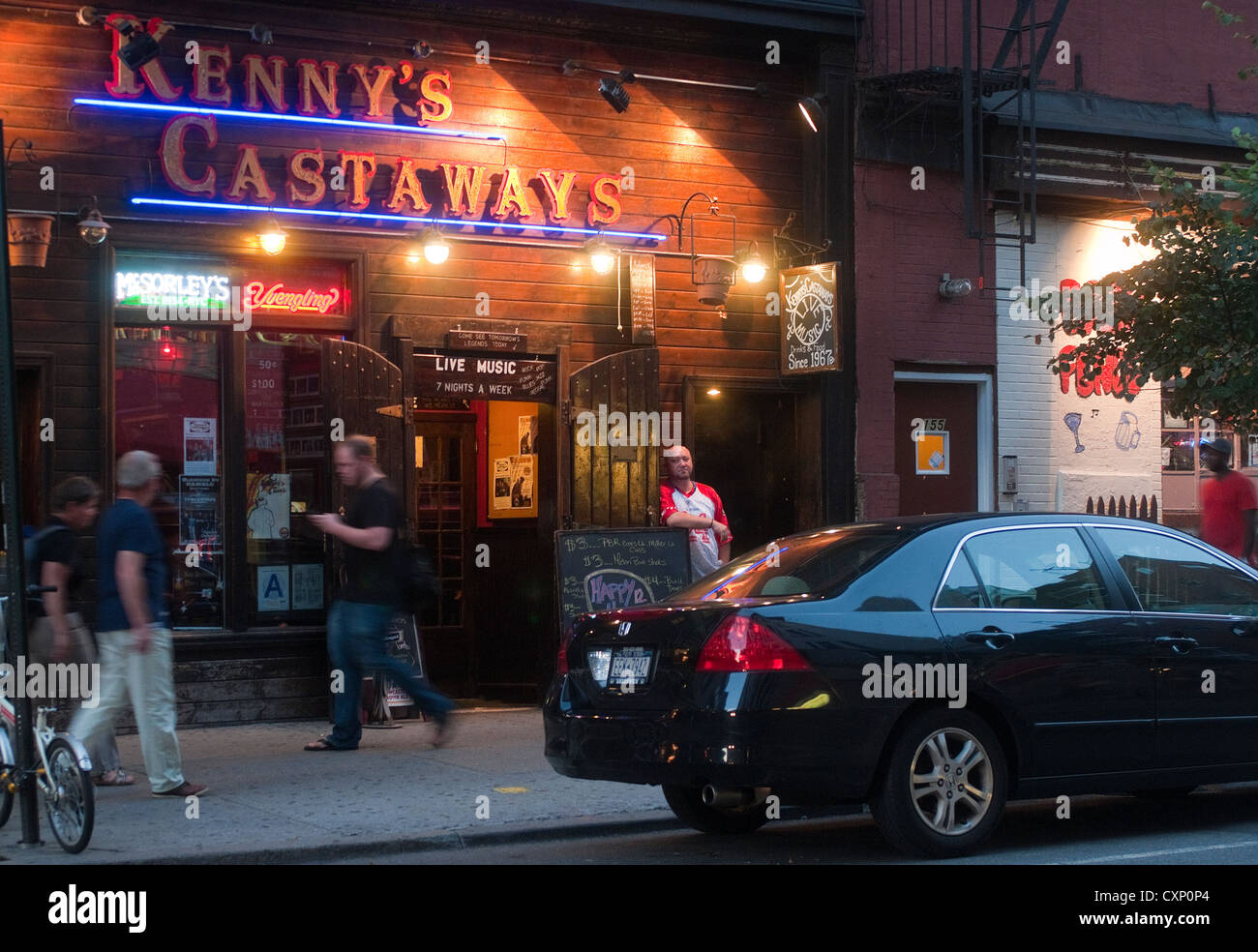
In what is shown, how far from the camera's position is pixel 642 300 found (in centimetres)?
1316

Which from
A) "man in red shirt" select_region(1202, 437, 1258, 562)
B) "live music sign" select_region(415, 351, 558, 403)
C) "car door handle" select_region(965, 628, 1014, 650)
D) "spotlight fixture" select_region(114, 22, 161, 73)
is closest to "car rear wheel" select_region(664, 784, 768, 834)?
"car door handle" select_region(965, 628, 1014, 650)

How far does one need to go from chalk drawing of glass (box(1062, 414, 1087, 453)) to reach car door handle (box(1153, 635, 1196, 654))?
316 inches

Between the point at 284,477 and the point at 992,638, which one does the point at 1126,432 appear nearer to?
the point at 284,477

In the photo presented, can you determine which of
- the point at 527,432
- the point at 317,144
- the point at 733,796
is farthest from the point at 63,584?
the point at 527,432

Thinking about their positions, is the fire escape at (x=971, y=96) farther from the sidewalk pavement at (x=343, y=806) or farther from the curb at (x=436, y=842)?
the curb at (x=436, y=842)

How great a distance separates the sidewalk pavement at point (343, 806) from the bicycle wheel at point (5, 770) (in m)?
0.12

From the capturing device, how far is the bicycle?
7.02 m

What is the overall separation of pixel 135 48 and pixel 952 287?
24.8 ft

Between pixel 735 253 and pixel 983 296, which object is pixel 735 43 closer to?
pixel 735 253

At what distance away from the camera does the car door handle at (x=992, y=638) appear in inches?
278

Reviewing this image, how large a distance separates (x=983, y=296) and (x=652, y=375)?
3875 millimetres

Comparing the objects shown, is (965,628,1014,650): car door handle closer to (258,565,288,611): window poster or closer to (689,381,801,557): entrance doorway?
(258,565,288,611): window poster

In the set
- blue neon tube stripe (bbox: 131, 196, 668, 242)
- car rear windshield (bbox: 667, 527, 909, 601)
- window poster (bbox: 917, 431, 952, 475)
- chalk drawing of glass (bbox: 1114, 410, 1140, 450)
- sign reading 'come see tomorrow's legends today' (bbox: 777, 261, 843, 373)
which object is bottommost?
car rear windshield (bbox: 667, 527, 909, 601)

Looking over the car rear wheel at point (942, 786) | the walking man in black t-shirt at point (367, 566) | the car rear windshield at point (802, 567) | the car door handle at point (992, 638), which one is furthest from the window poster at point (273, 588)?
the car door handle at point (992, 638)
